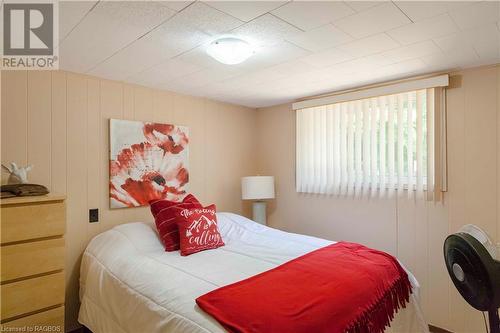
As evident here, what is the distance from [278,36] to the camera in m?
1.75

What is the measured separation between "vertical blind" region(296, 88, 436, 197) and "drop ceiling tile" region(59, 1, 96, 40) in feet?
7.96

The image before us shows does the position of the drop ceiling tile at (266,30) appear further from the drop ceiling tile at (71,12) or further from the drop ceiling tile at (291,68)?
the drop ceiling tile at (71,12)

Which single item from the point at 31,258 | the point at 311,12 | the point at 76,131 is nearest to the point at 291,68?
the point at 311,12

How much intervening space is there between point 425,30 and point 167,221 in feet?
7.40

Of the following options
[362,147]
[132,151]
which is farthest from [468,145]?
[132,151]

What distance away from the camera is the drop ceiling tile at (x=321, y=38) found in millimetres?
1691

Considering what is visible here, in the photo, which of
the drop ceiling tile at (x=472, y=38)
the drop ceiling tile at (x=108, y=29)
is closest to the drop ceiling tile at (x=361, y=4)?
the drop ceiling tile at (x=472, y=38)

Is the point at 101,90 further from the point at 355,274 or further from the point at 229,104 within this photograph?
the point at 355,274

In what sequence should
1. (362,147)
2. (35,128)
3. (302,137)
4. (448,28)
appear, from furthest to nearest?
(302,137) < (362,147) < (35,128) < (448,28)

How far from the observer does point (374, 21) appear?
5.20 feet

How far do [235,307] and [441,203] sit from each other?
2071 millimetres

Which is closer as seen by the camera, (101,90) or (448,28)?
(448,28)

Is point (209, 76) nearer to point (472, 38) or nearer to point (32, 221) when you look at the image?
point (32, 221)

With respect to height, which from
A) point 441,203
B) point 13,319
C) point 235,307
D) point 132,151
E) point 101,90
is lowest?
point 13,319
